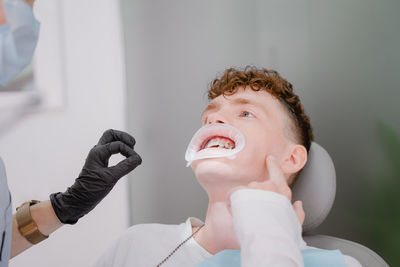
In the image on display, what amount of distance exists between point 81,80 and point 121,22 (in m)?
0.37

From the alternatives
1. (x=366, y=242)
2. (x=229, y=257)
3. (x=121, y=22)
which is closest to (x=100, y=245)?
(x=229, y=257)

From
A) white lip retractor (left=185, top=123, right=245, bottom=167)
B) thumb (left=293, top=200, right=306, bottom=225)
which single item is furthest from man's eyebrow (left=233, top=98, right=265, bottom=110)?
thumb (left=293, top=200, right=306, bottom=225)

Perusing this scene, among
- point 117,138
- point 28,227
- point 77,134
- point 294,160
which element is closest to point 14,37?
point 117,138

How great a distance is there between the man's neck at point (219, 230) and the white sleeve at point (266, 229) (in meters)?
0.27

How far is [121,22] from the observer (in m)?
1.77

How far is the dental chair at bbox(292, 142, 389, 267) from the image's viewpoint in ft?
3.66

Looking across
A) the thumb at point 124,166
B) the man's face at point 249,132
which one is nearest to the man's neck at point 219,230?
the man's face at point 249,132

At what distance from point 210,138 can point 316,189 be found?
0.40m

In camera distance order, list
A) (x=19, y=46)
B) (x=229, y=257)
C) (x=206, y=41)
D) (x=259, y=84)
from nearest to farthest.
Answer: (x=229, y=257)
(x=19, y=46)
(x=259, y=84)
(x=206, y=41)

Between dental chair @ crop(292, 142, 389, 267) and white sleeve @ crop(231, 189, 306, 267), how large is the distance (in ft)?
1.21

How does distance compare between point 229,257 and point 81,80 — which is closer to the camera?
point 229,257

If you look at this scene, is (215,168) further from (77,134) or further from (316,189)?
(77,134)

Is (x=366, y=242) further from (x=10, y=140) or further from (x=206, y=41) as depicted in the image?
(x=10, y=140)

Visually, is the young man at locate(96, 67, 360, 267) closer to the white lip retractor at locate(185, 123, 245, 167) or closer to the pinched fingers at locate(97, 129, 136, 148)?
the white lip retractor at locate(185, 123, 245, 167)
